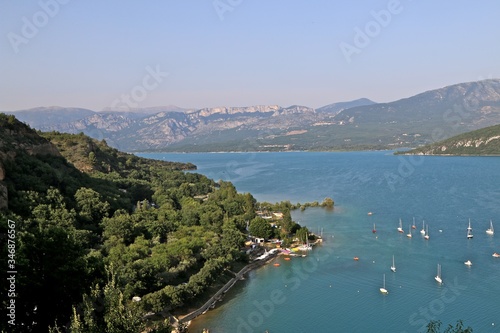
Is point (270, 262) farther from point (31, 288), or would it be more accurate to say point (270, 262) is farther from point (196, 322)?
point (31, 288)

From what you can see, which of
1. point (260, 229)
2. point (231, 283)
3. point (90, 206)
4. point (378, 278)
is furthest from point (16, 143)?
point (378, 278)

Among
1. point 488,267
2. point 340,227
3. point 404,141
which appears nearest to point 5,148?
point 340,227

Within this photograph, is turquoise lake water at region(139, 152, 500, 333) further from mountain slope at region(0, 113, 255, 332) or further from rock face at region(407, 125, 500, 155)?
rock face at region(407, 125, 500, 155)

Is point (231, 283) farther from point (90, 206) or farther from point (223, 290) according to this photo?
point (90, 206)

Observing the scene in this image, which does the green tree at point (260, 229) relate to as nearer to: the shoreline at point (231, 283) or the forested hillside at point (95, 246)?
the forested hillside at point (95, 246)

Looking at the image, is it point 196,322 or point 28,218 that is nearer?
point 196,322
